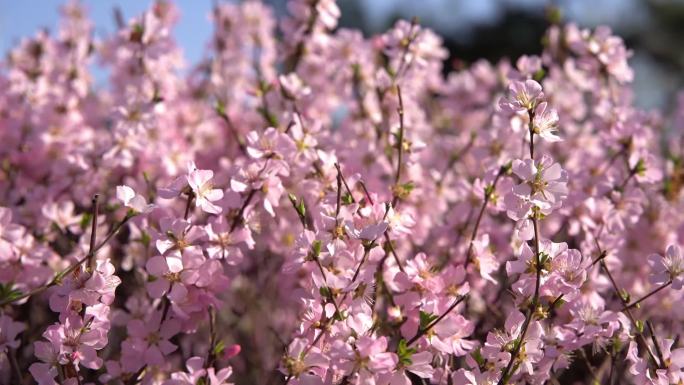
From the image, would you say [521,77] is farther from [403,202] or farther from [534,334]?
[534,334]

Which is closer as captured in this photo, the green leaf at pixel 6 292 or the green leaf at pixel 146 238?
the green leaf at pixel 6 292

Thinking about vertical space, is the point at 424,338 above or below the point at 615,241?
below

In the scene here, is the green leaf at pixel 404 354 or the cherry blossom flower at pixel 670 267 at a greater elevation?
the cherry blossom flower at pixel 670 267

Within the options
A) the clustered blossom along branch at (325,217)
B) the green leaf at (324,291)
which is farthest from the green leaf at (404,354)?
the green leaf at (324,291)

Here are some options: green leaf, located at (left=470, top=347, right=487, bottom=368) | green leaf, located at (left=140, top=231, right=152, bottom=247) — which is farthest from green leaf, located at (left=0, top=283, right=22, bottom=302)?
green leaf, located at (left=470, top=347, right=487, bottom=368)

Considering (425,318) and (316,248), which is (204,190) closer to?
(316,248)

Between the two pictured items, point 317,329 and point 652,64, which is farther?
point 652,64

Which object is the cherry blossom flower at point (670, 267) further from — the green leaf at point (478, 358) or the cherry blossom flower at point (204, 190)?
the cherry blossom flower at point (204, 190)

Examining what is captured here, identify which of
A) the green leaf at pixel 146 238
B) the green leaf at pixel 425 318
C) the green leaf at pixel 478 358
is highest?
the green leaf at pixel 146 238

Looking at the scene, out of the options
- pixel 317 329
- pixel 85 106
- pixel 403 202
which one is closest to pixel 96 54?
pixel 85 106
